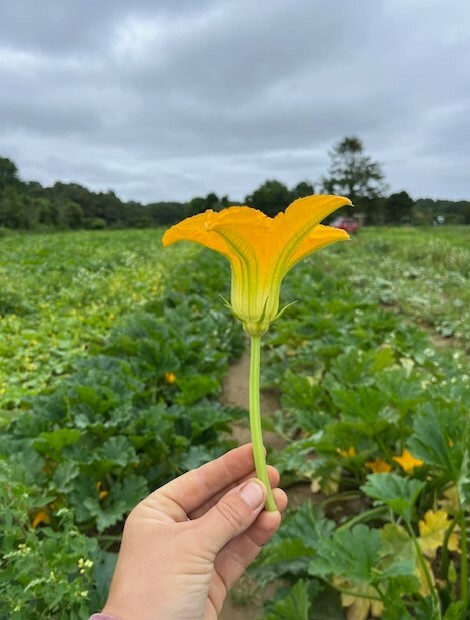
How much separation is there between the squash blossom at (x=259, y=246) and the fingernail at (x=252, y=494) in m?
0.06

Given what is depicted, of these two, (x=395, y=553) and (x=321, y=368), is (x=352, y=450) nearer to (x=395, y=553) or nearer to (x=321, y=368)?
(x=395, y=553)

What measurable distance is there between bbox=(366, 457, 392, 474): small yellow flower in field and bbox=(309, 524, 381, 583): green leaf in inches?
41.1

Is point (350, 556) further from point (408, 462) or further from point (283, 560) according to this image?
point (408, 462)

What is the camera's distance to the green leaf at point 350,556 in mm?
1807

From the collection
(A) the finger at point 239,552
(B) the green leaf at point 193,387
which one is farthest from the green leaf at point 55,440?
(A) the finger at point 239,552

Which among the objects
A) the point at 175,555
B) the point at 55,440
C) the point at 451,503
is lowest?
the point at 451,503

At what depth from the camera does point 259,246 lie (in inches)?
38.8

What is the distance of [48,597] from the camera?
1.58m

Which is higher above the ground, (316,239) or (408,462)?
(316,239)

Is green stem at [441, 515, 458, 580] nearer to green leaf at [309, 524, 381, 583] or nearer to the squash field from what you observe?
the squash field

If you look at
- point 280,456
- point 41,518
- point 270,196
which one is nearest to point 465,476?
point 280,456

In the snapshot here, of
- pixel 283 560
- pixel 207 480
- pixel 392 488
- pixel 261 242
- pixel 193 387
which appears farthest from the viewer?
pixel 193 387

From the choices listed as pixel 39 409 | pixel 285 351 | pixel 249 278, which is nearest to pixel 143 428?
pixel 39 409

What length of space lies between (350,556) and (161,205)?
5473cm
